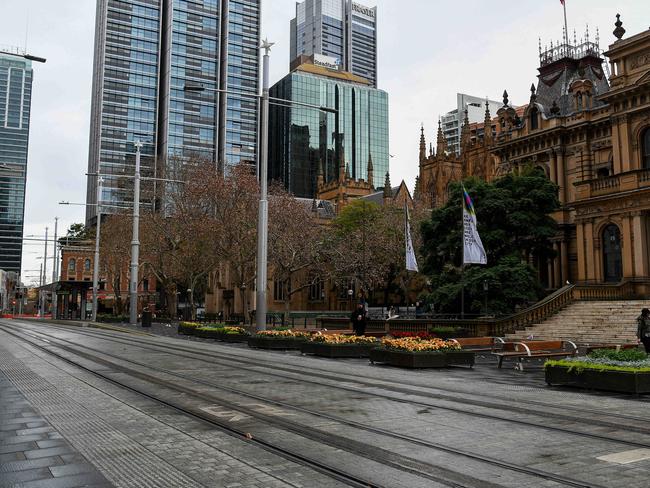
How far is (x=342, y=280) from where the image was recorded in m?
58.7

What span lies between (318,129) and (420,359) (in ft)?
450

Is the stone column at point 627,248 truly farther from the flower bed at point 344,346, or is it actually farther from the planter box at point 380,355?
the planter box at point 380,355

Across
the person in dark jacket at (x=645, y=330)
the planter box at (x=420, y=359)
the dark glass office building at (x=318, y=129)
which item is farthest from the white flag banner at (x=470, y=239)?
the dark glass office building at (x=318, y=129)

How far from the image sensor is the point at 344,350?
22.2 m

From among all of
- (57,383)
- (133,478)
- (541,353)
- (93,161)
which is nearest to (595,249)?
(541,353)

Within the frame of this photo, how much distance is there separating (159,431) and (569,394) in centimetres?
880

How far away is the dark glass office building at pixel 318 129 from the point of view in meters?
148

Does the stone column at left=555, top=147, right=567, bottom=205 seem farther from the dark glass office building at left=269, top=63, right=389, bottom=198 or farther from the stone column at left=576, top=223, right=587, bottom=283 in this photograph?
the dark glass office building at left=269, top=63, right=389, bottom=198

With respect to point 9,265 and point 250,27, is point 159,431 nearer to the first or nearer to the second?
point 250,27

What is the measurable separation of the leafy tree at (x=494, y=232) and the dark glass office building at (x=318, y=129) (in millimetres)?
106354

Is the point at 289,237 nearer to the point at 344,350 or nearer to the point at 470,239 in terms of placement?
the point at 470,239

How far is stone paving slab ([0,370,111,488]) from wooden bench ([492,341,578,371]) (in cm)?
1334

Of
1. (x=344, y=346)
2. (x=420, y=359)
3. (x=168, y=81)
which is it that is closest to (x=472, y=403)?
(x=420, y=359)

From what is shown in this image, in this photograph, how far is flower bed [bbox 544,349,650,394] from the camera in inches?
Result: 497
